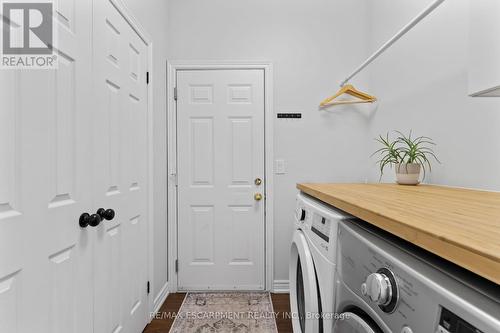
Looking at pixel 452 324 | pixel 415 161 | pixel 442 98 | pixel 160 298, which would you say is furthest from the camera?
pixel 160 298

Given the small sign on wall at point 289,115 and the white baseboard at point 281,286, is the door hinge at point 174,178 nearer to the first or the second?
the small sign on wall at point 289,115

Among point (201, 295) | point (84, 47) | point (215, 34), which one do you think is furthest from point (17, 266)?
point (215, 34)

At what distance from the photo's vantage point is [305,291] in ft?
3.40

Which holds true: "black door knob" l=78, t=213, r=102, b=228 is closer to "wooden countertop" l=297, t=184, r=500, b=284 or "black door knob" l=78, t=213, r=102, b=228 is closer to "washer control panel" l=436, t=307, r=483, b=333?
"wooden countertop" l=297, t=184, r=500, b=284

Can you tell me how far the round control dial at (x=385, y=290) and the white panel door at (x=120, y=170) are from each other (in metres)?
1.19

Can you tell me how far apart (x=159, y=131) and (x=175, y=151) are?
11.0 inches

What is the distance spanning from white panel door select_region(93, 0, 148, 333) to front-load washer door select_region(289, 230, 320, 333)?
3.18 feet

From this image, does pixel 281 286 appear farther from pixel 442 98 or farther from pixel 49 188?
pixel 49 188

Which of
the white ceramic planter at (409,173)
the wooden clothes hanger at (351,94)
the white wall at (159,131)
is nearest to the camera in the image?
the white ceramic planter at (409,173)

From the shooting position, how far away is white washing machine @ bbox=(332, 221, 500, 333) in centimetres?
37

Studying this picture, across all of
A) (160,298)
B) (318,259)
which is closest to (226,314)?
(160,298)

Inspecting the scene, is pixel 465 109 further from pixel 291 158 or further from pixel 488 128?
pixel 291 158

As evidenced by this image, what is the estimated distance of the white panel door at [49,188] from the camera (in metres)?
0.75

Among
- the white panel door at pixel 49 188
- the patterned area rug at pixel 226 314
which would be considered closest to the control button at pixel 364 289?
the white panel door at pixel 49 188
